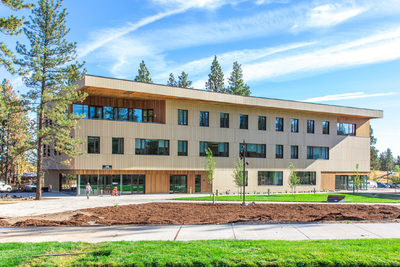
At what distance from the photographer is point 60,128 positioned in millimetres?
31531

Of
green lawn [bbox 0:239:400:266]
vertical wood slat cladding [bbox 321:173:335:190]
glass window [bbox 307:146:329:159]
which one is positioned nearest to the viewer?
green lawn [bbox 0:239:400:266]

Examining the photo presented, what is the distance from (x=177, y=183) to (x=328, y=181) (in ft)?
77.9

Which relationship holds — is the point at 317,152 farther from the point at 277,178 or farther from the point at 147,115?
the point at 147,115

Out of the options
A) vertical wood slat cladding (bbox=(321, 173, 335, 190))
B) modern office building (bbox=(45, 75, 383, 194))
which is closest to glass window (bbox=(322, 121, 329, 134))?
modern office building (bbox=(45, 75, 383, 194))

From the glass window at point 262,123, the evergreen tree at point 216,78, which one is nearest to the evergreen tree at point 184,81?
the evergreen tree at point 216,78

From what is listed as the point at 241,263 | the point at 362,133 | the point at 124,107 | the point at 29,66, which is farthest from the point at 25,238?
the point at 362,133

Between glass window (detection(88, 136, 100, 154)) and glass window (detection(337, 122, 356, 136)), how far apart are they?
35.5 meters

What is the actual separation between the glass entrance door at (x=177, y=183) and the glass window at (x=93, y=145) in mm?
9519

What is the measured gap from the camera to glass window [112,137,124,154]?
3691 cm

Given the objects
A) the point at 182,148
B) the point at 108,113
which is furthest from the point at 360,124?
the point at 108,113

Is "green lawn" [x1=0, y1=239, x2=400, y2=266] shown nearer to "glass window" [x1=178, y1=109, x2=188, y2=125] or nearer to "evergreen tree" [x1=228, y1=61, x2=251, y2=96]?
"glass window" [x1=178, y1=109, x2=188, y2=125]

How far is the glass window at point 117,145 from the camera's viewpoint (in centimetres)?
3691

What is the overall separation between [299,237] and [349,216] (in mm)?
5760

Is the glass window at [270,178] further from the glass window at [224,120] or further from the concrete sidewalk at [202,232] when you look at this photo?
the concrete sidewalk at [202,232]
